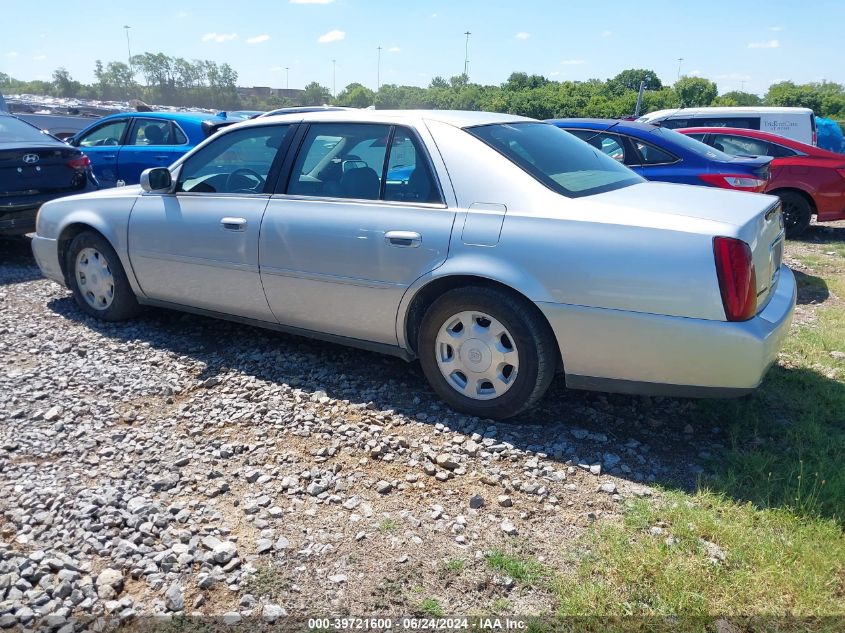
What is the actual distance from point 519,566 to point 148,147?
27.7ft

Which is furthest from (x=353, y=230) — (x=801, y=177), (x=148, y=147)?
(x=801, y=177)

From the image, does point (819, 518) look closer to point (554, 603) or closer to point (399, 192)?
point (554, 603)

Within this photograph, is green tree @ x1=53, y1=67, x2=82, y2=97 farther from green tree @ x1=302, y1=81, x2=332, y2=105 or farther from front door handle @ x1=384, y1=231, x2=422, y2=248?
front door handle @ x1=384, y1=231, x2=422, y2=248

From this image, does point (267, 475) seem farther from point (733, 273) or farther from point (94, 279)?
point (94, 279)

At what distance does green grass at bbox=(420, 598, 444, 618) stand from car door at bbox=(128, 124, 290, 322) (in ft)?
8.05

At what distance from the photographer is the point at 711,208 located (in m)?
3.39

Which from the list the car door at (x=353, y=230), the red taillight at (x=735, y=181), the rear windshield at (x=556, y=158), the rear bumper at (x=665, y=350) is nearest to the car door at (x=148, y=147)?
the car door at (x=353, y=230)

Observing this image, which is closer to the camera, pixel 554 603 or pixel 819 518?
pixel 554 603

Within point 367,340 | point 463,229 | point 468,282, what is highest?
point 463,229

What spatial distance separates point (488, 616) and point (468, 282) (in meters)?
1.76

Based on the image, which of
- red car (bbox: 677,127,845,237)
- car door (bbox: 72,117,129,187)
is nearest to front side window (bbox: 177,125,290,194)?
car door (bbox: 72,117,129,187)

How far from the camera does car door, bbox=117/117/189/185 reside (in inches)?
357

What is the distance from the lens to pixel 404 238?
368cm

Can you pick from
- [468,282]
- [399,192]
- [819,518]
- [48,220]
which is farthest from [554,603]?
[48,220]
